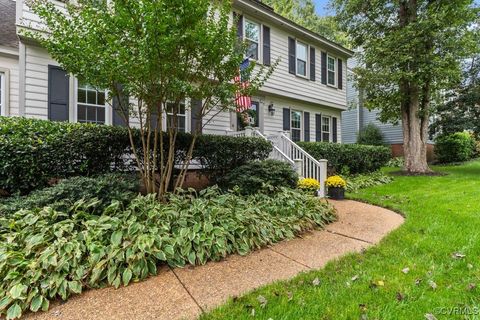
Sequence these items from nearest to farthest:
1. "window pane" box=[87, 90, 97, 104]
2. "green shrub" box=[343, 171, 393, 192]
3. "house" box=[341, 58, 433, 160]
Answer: "window pane" box=[87, 90, 97, 104], "green shrub" box=[343, 171, 393, 192], "house" box=[341, 58, 433, 160]

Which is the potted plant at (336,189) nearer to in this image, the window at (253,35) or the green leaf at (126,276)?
the green leaf at (126,276)

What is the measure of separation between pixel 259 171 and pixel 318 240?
242 centimetres

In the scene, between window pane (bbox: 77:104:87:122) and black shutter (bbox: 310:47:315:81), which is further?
black shutter (bbox: 310:47:315:81)

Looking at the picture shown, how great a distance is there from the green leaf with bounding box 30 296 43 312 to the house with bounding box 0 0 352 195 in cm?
349

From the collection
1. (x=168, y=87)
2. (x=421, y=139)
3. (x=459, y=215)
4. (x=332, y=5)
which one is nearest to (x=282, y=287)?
(x=168, y=87)

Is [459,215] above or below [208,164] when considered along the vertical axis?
below

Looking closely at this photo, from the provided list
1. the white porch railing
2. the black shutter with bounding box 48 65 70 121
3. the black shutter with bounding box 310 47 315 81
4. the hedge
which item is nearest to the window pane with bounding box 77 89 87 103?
the black shutter with bounding box 48 65 70 121

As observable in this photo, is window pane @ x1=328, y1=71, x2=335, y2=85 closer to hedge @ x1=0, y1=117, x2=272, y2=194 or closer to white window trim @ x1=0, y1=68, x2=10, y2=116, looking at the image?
hedge @ x1=0, y1=117, x2=272, y2=194

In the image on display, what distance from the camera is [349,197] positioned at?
7180mm

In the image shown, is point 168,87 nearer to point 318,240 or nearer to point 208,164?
point 208,164

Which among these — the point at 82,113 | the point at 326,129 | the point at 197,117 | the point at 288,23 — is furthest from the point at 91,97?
the point at 326,129

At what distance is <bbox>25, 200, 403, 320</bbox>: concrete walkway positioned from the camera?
2.40 m

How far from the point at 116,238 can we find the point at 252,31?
30.5ft

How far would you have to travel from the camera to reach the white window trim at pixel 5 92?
790cm
